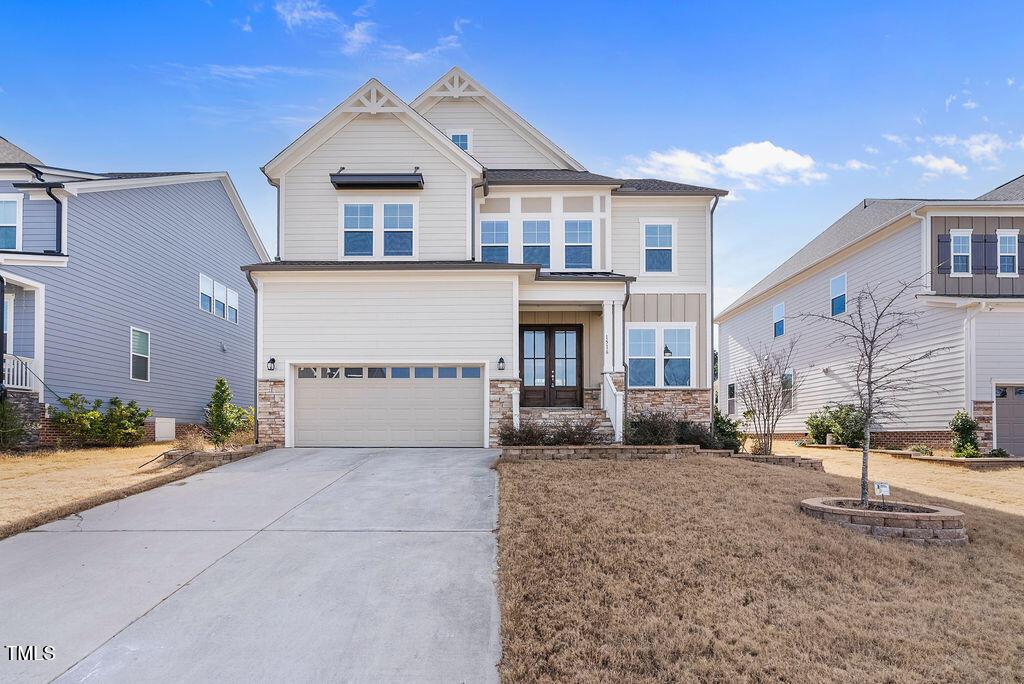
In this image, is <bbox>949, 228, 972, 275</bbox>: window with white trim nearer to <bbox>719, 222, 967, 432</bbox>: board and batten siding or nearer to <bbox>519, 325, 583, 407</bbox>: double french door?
<bbox>719, 222, 967, 432</bbox>: board and batten siding

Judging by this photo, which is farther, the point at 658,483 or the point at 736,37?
the point at 736,37

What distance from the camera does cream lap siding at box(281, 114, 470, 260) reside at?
14977mm

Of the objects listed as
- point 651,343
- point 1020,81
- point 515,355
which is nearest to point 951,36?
point 1020,81

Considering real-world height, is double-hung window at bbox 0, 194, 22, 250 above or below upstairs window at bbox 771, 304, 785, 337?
above

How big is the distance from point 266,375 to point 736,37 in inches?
527

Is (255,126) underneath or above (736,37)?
underneath

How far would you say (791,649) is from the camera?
13.8 feet

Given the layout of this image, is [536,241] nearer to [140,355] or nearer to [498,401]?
[498,401]

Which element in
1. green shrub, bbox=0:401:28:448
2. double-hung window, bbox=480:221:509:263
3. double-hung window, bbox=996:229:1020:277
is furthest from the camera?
double-hung window, bbox=996:229:1020:277

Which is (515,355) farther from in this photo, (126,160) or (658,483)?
(126,160)

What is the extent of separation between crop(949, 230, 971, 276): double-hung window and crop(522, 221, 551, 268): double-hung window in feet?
34.5

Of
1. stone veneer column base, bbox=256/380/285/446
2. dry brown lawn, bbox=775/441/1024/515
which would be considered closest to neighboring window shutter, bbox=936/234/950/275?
dry brown lawn, bbox=775/441/1024/515

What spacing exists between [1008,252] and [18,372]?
951 inches

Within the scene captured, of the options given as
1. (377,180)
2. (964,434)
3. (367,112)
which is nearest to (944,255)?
(964,434)
